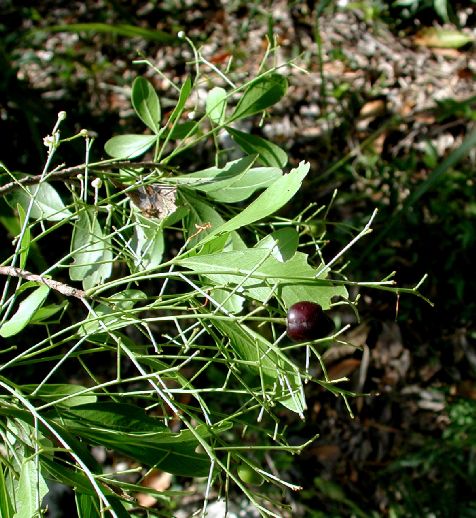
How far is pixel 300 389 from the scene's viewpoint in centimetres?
84

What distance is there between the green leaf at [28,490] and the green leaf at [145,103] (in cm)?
61

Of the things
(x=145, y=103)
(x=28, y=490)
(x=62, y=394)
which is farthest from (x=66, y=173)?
(x=28, y=490)

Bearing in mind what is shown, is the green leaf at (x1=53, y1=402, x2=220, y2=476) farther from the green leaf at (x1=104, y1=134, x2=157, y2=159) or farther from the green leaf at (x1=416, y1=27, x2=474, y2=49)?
the green leaf at (x1=416, y1=27, x2=474, y2=49)

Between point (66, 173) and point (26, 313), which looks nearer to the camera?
point (26, 313)

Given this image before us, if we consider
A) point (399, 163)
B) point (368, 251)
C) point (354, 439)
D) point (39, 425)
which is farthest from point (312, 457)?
point (39, 425)

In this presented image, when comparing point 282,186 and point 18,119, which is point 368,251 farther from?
point 282,186

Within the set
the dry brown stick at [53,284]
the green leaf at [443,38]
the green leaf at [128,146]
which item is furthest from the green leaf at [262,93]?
the green leaf at [443,38]

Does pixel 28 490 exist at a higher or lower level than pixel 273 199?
lower

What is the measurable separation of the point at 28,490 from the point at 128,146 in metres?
0.59

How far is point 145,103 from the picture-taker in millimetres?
1253

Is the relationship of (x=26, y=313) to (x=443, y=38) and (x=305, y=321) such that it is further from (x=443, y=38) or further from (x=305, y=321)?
(x=443, y=38)

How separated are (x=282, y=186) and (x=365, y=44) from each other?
105 inches

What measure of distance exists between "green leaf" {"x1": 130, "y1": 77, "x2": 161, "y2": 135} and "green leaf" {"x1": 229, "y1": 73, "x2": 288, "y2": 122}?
6.6 inches

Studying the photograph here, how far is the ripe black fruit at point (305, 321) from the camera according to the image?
80cm
